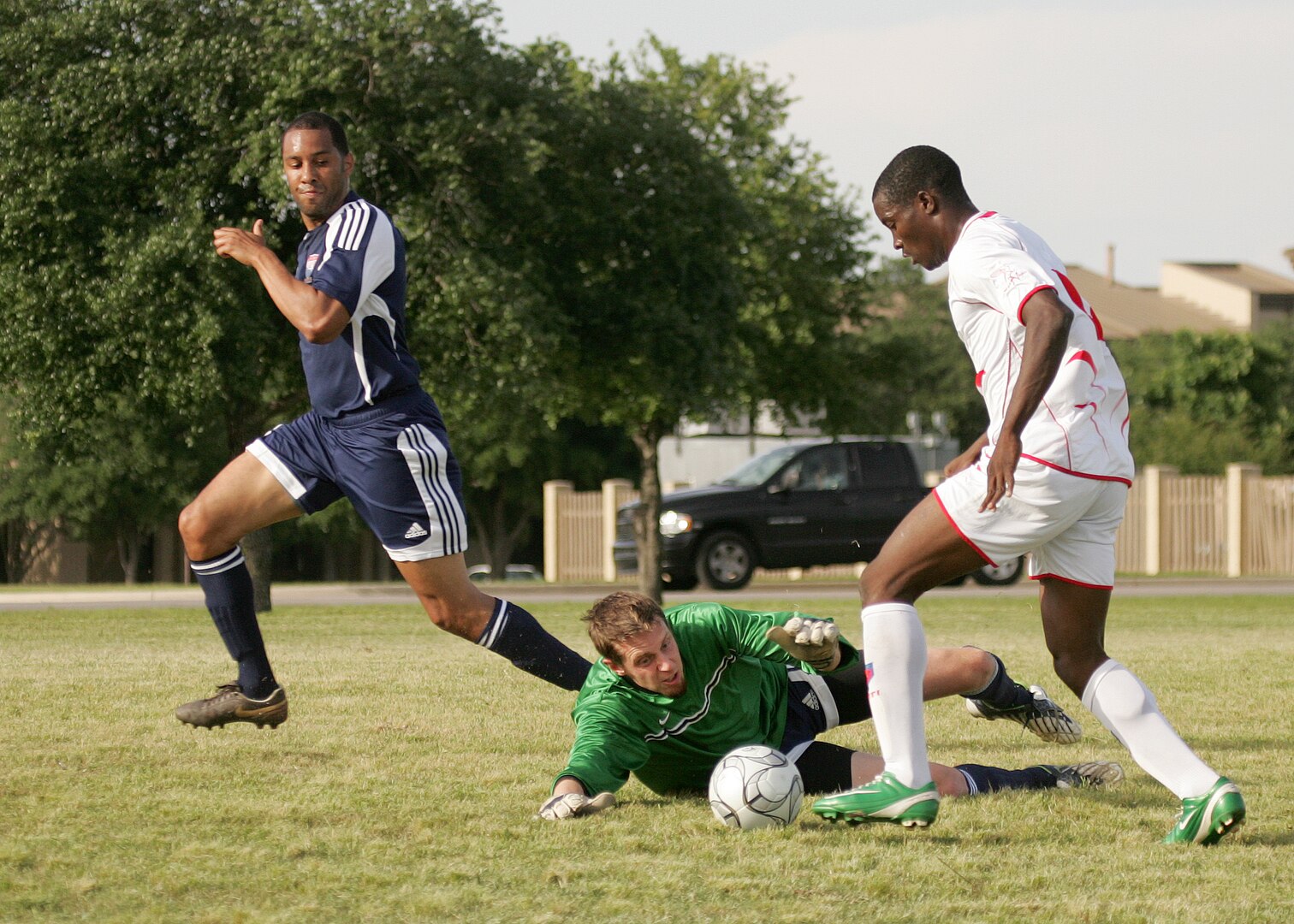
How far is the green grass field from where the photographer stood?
377 cm

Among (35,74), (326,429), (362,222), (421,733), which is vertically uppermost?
(35,74)

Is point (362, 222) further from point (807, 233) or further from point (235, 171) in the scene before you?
point (807, 233)

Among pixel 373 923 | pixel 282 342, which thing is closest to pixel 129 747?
pixel 373 923

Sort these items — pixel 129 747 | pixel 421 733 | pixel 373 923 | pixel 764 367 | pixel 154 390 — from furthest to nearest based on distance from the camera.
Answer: pixel 764 367
pixel 154 390
pixel 421 733
pixel 129 747
pixel 373 923

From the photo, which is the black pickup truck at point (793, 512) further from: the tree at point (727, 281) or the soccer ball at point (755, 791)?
the soccer ball at point (755, 791)

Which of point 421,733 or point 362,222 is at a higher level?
point 362,222

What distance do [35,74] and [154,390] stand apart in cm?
359

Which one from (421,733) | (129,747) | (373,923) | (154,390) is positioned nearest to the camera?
(373,923)

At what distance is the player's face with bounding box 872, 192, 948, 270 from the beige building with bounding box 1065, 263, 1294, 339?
68.3 metres

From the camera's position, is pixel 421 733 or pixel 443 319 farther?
pixel 443 319

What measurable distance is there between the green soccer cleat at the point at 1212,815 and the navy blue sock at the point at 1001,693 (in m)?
1.06

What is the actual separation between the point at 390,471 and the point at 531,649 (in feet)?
2.68

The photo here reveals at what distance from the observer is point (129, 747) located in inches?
243

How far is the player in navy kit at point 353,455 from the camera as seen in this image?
551 cm
